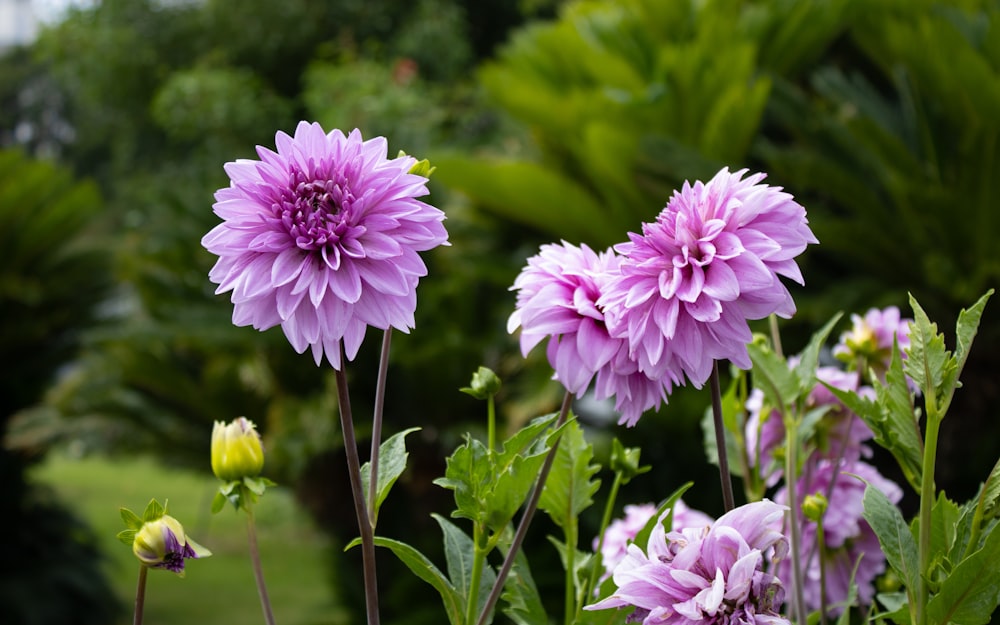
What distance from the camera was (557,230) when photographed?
11.6 feet

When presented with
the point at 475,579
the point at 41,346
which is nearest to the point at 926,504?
the point at 475,579

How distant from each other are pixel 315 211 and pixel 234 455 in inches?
6.3

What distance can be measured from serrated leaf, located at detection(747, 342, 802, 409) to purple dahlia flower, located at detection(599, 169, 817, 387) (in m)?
0.14

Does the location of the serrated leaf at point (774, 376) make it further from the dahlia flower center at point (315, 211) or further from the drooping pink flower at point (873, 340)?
the dahlia flower center at point (315, 211)

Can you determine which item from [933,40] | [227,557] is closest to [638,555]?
[933,40]

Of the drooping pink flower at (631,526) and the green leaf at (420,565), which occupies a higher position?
the drooping pink flower at (631,526)

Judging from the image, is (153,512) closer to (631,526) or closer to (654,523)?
(654,523)

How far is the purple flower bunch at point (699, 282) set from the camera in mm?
479

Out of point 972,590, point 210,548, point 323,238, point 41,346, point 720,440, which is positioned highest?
point 41,346

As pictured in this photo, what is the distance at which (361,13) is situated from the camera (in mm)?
6562

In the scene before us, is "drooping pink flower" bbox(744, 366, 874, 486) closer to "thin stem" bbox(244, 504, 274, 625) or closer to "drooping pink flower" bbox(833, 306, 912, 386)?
"drooping pink flower" bbox(833, 306, 912, 386)

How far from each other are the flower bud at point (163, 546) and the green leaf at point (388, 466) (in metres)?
0.09

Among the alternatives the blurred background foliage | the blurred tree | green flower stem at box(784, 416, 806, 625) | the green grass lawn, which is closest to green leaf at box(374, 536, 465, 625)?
green flower stem at box(784, 416, 806, 625)

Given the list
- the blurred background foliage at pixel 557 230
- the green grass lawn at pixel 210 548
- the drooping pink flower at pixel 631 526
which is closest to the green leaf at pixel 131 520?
the drooping pink flower at pixel 631 526
